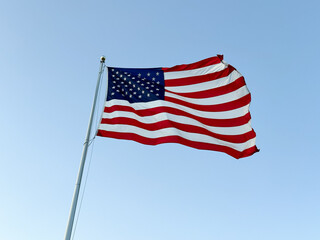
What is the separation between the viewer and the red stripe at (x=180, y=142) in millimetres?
12703

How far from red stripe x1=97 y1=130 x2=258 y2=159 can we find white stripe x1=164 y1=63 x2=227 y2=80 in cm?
259

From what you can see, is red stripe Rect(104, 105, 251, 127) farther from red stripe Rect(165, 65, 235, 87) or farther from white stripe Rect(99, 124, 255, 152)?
red stripe Rect(165, 65, 235, 87)

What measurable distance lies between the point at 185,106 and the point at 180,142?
1575 millimetres

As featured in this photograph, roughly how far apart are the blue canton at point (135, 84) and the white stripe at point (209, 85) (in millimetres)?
600

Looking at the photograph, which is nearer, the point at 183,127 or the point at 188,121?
the point at 183,127

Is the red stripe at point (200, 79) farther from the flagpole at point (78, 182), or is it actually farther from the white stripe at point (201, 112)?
the flagpole at point (78, 182)

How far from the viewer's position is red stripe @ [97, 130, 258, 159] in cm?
1270

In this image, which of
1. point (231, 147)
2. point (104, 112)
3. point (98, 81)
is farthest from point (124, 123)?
point (231, 147)

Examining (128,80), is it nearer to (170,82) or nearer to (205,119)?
(170,82)

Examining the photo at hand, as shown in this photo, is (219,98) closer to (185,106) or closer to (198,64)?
(185,106)

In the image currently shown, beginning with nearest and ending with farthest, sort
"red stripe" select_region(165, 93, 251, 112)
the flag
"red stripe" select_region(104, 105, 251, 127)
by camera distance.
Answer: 1. the flag
2. "red stripe" select_region(104, 105, 251, 127)
3. "red stripe" select_region(165, 93, 251, 112)

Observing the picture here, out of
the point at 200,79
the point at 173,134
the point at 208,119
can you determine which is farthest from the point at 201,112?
the point at 173,134

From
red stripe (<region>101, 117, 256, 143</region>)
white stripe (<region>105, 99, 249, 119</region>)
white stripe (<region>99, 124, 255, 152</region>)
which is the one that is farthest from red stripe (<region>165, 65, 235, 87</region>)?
white stripe (<region>99, 124, 255, 152</region>)

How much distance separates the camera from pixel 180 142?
1354 centimetres
